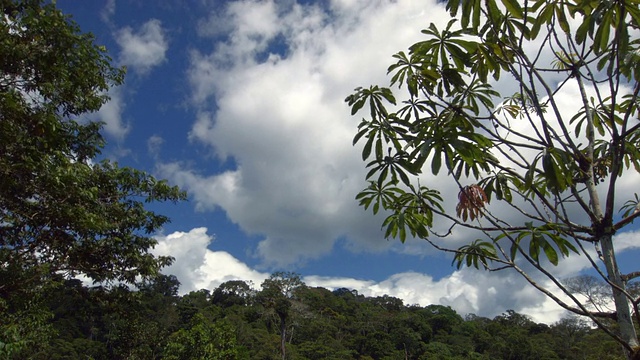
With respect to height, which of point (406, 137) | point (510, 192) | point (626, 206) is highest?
point (406, 137)

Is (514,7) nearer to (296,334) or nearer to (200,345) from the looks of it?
(200,345)

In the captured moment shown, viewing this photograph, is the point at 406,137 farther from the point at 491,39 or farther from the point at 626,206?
the point at 626,206

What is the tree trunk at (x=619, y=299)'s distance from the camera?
1566mm

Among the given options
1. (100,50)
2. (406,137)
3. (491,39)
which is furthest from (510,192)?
(100,50)

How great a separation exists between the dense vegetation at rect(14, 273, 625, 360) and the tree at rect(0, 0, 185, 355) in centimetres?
1192

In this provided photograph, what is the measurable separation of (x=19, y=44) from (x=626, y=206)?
6760 millimetres

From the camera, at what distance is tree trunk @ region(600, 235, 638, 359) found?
157 centimetres

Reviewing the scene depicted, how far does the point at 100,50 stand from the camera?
691 centimetres

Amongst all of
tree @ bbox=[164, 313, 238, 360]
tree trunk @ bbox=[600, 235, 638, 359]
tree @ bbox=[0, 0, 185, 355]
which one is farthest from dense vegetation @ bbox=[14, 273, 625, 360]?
tree trunk @ bbox=[600, 235, 638, 359]

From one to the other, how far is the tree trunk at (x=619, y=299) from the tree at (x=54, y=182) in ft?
19.5

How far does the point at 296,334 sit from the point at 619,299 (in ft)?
138

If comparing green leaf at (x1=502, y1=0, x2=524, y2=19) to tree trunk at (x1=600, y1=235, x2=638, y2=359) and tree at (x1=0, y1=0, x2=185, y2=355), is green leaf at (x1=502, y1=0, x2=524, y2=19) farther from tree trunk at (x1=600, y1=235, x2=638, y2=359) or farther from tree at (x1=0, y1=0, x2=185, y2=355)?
tree at (x1=0, y1=0, x2=185, y2=355)

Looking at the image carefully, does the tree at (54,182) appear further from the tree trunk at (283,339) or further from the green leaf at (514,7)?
the tree trunk at (283,339)

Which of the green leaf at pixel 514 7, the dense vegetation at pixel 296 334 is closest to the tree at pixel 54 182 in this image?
the green leaf at pixel 514 7
